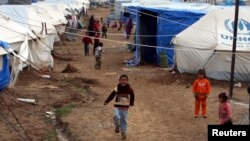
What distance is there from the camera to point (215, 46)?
685 inches

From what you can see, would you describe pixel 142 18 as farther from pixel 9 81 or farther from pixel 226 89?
pixel 9 81

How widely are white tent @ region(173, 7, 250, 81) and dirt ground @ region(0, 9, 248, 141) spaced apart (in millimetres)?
478

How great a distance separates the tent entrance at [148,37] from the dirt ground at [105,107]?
169 centimetres

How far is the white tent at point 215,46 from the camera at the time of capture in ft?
56.6

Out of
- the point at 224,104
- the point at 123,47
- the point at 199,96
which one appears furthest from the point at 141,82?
the point at 123,47

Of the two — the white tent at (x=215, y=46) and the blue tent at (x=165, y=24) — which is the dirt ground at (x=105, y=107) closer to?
the white tent at (x=215, y=46)

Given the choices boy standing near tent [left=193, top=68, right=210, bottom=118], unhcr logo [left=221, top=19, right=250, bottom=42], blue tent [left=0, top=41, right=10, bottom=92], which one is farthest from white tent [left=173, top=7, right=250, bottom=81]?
blue tent [left=0, top=41, right=10, bottom=92]

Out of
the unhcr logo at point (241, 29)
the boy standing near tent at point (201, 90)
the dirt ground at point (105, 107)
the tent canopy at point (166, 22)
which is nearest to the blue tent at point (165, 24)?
the tent canopy at point (166, 22)

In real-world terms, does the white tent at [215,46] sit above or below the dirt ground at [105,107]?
above

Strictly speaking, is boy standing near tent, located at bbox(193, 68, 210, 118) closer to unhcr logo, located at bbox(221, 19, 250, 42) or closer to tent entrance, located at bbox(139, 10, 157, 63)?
unhcr logo, located at bbox(221, 19, 250, 42)

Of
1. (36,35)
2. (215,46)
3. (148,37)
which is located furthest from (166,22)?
(36,35)

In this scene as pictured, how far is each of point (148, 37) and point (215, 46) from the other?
620 cm

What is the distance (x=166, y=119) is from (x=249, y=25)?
24.7 ft

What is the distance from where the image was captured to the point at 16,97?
45.2 ft
